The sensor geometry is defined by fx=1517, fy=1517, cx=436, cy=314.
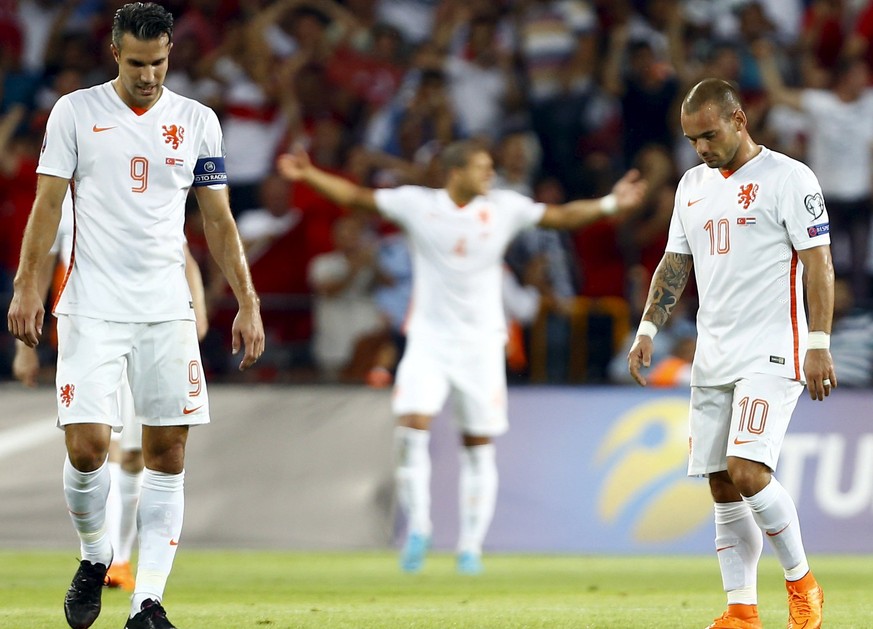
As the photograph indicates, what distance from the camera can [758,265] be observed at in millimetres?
6395

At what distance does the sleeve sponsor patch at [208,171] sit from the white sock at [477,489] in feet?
14.9

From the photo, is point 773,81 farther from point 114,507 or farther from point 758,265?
point 758,265

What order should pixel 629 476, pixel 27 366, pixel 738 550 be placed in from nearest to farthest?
pixel 738 550
pixel 27 366
pixel 629 476

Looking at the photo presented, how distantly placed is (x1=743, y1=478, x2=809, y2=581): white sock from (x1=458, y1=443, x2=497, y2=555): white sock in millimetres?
4079

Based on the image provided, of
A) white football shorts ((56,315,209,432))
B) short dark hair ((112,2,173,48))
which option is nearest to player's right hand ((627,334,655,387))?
white football shorts ((56,315,209,432))

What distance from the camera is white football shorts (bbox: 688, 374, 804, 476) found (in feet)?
20.5

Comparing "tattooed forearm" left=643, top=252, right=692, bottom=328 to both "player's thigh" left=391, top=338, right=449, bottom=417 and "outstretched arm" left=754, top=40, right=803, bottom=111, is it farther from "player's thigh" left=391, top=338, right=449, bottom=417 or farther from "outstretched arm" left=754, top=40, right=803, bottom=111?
"outstretched arm" left=754, top=40, right=803, bottom=111

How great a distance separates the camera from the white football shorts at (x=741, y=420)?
6250mm

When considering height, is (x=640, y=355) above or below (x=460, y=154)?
below

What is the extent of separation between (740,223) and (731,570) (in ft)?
4.88

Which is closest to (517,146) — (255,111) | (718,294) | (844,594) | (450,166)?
(255,111)

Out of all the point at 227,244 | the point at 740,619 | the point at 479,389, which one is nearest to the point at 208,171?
the point at 227,244

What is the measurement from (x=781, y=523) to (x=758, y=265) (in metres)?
1.08

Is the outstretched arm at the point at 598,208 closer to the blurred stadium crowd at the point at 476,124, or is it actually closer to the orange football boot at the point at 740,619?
the blurred stadium crowd at the point at 476,124
